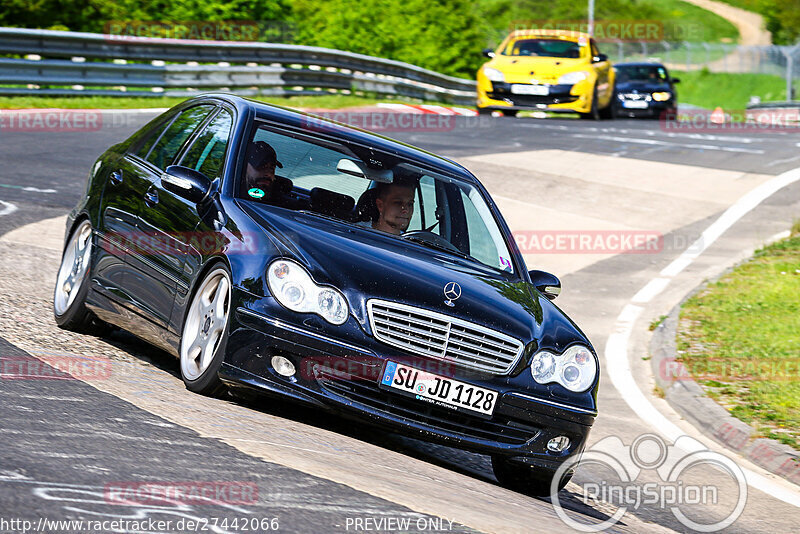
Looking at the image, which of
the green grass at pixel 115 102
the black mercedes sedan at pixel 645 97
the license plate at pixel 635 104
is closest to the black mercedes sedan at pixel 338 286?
the green grass at pixel 115 102

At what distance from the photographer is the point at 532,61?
2502cm

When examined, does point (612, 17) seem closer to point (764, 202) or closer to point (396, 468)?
point (764, 202)

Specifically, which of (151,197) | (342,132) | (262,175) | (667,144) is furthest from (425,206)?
(667,144)

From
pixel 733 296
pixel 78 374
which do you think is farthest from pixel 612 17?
pixel 78 374

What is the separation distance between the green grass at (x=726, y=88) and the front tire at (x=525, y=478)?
65.7m

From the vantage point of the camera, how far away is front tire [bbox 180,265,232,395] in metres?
5.72

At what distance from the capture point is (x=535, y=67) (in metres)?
24.8

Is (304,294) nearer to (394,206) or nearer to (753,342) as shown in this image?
(394,206)

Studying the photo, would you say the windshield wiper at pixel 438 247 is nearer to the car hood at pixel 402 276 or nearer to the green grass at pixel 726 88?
the car hood at pixel 402 276

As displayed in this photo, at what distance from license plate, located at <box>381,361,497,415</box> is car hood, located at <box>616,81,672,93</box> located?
26.2 meters

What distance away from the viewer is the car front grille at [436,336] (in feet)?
18.4

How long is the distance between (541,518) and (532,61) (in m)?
20.7

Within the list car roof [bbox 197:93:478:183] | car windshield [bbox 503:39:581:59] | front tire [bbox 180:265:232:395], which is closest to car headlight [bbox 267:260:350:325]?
front tire [bbox 180:265:232:395]

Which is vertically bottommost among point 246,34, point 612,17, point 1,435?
point 612,17
